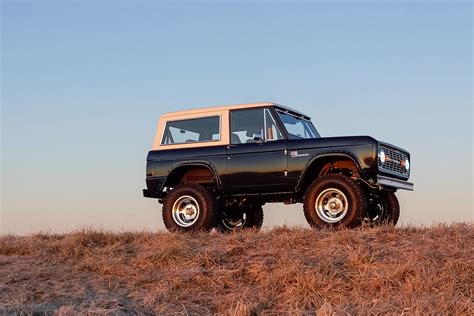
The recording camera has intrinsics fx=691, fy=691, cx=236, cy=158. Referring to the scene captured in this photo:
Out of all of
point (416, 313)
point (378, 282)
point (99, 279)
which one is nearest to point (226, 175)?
point (99, 279)

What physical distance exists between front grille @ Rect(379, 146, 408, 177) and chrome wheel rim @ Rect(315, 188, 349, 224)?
0.80m

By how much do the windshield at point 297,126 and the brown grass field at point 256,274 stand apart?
2.16 metres

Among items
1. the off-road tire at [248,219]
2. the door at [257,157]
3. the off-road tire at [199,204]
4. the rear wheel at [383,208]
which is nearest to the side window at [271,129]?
the door at [257,157]

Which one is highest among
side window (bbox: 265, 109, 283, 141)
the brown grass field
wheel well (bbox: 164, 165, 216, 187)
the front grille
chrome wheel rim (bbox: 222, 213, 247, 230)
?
side window (bbox: 265, 109, 283, 141)

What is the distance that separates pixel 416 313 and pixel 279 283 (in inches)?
69.6

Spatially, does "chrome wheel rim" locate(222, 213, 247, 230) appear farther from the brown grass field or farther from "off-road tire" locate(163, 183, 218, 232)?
the brown grass field

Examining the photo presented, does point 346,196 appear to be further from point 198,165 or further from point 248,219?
point 248,219

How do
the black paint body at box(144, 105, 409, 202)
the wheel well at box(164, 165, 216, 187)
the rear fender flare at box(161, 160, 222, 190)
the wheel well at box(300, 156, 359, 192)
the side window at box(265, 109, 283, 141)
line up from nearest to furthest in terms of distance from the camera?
the black paint body at box(144, 105, 409, 202) → the wheel well at box(300, 156, 359, 192) → the side window at box(265, 109, 283, 141) → the rear fender flare at box(161, 160, 222, 190) → the wheel well at box(164, 165, 216, 187)

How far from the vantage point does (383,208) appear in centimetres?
1181

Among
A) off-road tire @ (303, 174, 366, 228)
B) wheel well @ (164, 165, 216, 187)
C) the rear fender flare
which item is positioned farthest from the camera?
wheel well @ (164, 165, 216, 187)

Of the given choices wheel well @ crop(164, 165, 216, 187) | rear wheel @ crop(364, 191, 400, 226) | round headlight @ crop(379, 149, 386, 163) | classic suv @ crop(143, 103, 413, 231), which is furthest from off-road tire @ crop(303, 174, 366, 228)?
wheel well @ crop(164, 165, 216, 187)

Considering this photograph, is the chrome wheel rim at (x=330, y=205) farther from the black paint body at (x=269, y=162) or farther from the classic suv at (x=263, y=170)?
the black paint body at (x=269, y=162)

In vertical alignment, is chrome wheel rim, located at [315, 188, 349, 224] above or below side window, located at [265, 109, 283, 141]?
below

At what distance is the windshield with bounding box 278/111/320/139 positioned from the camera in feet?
38.5
